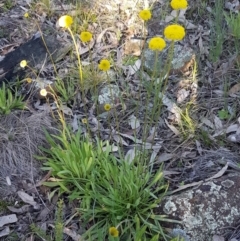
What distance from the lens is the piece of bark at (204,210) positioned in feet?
8.13

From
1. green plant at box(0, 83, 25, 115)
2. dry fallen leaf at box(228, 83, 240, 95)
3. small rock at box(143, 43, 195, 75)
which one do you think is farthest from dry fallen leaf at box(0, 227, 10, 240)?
dry fallen leaf at box(228, 83, 240, 95)

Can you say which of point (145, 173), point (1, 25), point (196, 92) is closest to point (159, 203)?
point (145, 173)

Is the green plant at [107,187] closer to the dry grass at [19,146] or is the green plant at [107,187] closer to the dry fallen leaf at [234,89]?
the dry grass at [19,146]

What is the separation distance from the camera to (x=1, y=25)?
4.14 meters

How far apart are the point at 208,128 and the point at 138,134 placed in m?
0.49

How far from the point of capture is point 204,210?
2.50 meters

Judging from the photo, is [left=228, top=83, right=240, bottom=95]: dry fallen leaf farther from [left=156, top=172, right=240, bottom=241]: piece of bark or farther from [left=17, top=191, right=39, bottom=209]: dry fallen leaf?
[left=17, top=191, right=39, bottom=209]: dry fallen leaf

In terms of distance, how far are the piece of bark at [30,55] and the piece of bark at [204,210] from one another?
1.63 metres

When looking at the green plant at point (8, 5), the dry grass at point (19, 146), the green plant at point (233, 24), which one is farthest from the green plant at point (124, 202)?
the green plant at point (8, 5)

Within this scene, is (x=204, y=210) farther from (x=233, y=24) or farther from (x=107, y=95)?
(x=233, y=24)

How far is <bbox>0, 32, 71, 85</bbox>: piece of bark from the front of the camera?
11.6 feet

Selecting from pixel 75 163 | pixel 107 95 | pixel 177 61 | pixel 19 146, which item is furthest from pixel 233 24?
pixel 19 146

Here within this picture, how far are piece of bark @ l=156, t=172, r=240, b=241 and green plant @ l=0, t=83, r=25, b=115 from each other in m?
1.34

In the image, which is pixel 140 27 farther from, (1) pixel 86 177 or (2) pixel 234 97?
(1) pixel 86 177
